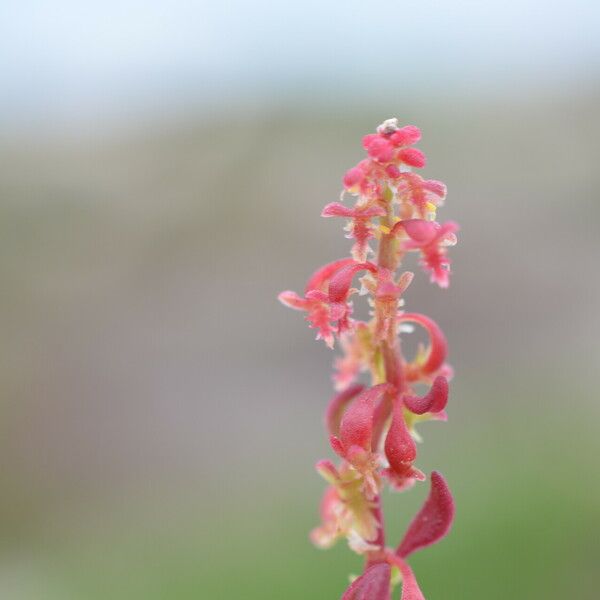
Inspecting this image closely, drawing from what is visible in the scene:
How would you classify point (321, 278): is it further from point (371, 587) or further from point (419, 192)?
point (371, 587)

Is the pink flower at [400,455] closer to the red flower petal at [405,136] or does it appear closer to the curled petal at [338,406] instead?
the curled petal at [338,406]

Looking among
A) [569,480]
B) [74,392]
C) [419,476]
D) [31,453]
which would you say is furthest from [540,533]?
[74,392]

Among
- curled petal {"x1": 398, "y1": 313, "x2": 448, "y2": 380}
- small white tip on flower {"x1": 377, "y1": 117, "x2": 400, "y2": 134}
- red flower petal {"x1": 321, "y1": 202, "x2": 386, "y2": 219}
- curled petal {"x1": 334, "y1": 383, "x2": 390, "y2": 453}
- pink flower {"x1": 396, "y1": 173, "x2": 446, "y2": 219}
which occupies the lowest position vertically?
curled petal {"x1": 334, "y1": 383, "x2": 390, "y2": 453}

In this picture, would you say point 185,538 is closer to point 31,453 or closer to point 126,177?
point 31,453

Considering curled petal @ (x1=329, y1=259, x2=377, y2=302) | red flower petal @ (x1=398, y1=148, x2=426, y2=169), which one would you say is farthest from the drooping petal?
red flower petal @ (x1=398, y1=148, x2=426, y2=169)

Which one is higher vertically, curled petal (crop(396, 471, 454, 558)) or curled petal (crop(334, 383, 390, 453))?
curled petal (crop(334, 383, 390, 453))

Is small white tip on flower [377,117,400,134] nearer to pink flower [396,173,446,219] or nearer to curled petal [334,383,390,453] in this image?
pink flower [396,173,446,219]

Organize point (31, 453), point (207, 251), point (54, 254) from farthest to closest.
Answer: point (207, 251), point (54, 254), point (31, 453)
